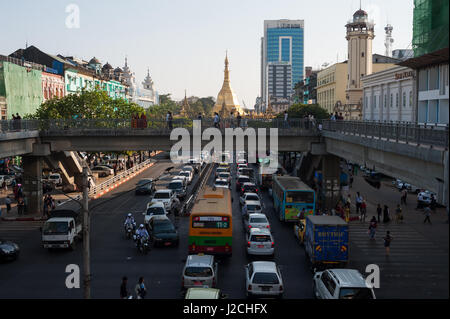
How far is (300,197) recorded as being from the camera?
1258 inches

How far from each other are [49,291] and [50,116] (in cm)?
3851

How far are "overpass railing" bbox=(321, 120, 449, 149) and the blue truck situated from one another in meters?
4.68

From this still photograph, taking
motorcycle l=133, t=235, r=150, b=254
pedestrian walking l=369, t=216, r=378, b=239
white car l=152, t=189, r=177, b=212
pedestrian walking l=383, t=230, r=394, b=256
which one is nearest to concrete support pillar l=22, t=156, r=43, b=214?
white car l=152, t=189, r=177, b=212

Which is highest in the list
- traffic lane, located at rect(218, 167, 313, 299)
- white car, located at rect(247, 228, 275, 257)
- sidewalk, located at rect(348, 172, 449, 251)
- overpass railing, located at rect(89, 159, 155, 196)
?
white car, located at rect(247, 228, 275, 257)

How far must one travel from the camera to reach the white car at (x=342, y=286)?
51.8ft

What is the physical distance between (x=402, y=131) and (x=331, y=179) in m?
18.4

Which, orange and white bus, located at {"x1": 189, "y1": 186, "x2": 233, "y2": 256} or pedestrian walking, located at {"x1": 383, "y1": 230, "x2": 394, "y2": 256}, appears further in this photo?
pedestrian walking, located at {"x1": 383, "y1": 230, "x2": 394, "y2": 256}

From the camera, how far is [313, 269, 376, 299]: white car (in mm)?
15797

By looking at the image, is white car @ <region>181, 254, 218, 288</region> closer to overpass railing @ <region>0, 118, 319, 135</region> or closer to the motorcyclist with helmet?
the motorcyclist with helmet

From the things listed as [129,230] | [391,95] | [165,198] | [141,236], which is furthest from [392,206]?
[391,95]

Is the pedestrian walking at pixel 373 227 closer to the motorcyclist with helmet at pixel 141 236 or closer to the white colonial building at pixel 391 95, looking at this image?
the motorcyclist with helmet at pixel 141 236

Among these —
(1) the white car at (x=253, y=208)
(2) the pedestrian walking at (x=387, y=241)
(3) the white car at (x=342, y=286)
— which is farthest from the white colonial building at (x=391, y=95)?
(3) the white car at (x=342, y=286)

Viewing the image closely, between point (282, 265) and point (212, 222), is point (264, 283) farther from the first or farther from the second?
point (212, 222)

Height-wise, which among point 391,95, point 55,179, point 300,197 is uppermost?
point 391,95
